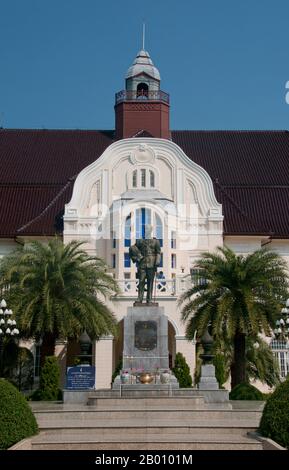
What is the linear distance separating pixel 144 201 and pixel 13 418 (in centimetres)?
2509

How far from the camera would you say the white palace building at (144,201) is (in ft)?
124

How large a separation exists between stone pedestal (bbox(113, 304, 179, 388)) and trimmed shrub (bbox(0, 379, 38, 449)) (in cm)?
815

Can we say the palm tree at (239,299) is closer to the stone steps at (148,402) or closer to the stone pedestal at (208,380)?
the stone pedestal at (208,380)

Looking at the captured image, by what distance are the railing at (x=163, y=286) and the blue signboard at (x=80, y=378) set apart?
12798 millimetres

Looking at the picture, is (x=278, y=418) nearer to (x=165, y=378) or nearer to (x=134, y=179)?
(x=165, y=378)

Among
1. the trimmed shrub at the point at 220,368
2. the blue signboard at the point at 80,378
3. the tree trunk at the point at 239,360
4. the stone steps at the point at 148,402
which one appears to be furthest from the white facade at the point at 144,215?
the stone steps at the point at 148,402

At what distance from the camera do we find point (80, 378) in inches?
923

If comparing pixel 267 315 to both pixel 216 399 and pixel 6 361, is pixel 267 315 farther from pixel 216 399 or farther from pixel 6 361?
pixel 6 361

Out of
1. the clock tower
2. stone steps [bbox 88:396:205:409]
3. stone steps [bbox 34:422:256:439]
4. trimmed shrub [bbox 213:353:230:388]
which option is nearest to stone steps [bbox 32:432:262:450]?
stone steps [bbox 34:422:256:439]

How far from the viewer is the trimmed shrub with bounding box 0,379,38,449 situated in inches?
550

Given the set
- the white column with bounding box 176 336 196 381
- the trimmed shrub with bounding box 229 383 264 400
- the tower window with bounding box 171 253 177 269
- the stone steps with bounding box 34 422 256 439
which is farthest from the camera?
the tower window with bounding box 171 253 177 269

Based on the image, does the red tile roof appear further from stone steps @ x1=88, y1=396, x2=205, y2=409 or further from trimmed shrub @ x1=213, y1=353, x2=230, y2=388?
stone steps @ x1=88, y1=396, x2=205, y2=409

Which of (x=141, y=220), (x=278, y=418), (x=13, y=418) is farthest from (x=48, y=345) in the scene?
(x=278, y=418)

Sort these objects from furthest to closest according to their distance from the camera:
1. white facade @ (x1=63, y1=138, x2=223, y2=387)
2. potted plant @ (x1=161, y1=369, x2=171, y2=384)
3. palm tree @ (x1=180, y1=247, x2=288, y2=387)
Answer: white facade @ (x1=63, y1=138, x2=223, y2=387) < palm tree @ (x1=180, y1=247, x2=288, y2=387) < potted plant @ (x1=161, y1=369, x2=171, y2=384)
